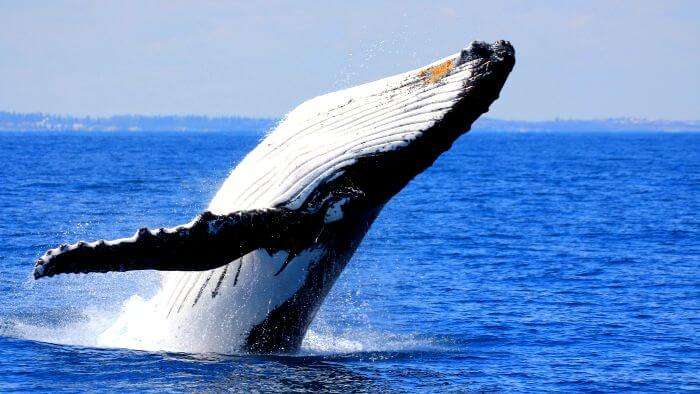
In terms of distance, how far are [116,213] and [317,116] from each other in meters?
18.7

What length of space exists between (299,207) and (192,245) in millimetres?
1001

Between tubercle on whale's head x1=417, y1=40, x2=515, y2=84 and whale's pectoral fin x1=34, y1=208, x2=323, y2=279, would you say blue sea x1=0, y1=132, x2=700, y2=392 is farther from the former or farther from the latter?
tubercle on whale's head x1=417, y1=40, x2=515, y2=84

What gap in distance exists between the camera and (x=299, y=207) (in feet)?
26.7

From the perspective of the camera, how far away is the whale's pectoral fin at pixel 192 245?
7039mm

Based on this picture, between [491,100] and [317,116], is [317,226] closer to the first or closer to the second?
[317,116]

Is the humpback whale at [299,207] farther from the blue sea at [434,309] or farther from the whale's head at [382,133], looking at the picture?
the blue sea at [434,309]

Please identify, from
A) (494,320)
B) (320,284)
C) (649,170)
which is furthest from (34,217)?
(649,170)

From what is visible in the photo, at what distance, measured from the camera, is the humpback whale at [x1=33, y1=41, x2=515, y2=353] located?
24.9 ft

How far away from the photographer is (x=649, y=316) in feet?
45.1

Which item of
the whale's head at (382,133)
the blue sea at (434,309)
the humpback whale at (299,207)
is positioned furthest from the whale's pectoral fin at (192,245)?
the blue sea at (434,309)

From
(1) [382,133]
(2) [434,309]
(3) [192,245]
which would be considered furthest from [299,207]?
(2) [434,309]

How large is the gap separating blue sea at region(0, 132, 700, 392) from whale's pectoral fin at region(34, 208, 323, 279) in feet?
4.22

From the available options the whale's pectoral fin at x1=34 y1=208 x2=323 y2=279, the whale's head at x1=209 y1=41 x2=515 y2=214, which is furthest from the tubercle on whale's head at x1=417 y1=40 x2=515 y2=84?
the whale's pectoral fin at x1=34 y1=208 x2=323 y2=279

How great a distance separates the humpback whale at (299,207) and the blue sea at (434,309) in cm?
48
